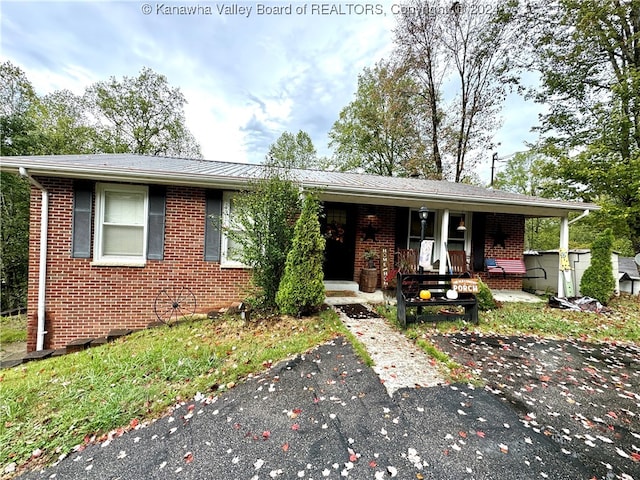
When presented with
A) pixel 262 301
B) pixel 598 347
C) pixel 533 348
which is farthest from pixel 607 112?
pixel 262 301

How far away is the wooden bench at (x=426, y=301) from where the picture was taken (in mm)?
4180

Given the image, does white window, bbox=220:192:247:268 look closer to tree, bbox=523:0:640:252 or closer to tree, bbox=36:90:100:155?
tree, bbox=523:0:640:252

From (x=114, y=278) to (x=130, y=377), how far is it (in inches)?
101

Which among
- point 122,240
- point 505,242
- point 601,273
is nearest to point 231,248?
point 122,240

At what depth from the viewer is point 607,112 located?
940cm

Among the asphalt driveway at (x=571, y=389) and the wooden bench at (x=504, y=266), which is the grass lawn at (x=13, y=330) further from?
the wooden bench at (x=504, y=266)

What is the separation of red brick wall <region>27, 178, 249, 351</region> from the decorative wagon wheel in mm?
92

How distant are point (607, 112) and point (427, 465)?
13.7 meters

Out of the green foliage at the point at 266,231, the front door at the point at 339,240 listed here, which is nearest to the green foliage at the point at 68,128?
the green foliage at the point at 266,231

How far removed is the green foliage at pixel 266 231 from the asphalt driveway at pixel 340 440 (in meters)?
2.12

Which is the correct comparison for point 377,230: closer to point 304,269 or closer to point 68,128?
point 304,269

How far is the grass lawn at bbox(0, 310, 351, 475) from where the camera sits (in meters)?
2.29

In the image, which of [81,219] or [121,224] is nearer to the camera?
[81,219]

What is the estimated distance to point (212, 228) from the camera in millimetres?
5207
